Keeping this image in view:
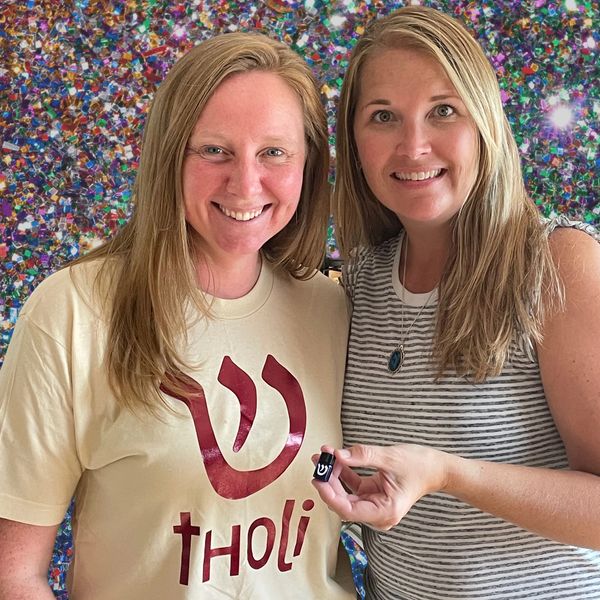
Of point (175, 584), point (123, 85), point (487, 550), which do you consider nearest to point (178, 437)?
point (175, 584)

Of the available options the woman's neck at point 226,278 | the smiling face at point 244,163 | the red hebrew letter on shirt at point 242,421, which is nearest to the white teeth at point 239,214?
the smiling face at point 244,163

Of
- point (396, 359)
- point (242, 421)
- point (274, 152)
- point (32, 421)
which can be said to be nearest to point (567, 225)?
point (396, 359)

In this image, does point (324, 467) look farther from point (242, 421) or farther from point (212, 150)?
point (212, 150)

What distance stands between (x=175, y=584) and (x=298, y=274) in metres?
0.61

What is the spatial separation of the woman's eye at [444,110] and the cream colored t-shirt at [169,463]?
49 cm

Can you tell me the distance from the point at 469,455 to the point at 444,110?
59cm

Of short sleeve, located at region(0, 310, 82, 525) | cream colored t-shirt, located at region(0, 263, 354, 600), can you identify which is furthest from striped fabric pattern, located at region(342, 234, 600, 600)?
short sleeve, located at region(0, 310, 82, 525)

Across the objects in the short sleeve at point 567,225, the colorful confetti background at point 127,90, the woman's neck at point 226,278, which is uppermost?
the colorful confetti background at point 127,90

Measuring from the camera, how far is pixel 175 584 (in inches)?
51.2

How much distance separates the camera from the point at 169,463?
1.30m

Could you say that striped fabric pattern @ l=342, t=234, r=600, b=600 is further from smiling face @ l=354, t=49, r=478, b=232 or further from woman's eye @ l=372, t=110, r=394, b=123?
woman's eye @ l=372, t=110, r=394, b=123

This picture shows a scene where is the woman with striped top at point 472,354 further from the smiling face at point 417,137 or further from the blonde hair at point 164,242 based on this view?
the blonde hair at point 164,242

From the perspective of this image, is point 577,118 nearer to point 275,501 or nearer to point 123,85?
point 123,85

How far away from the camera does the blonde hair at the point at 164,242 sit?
1314 millimetres
